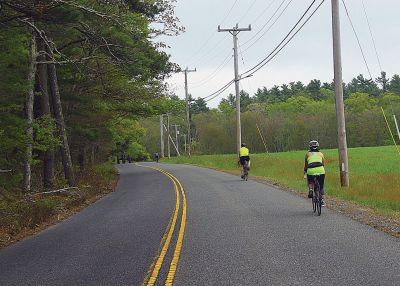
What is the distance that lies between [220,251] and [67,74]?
19.7m

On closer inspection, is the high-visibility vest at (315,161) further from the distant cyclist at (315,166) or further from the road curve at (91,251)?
the road curve at (91,251)

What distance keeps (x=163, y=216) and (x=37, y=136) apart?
22.2 feet

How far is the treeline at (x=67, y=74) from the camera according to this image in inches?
542

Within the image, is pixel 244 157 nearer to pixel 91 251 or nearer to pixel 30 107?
pixel 30 107

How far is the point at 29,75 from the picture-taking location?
59.8 feet

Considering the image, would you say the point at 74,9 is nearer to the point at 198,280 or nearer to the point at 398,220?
the point at 198,280

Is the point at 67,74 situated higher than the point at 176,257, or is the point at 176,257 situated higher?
the point at 67,74

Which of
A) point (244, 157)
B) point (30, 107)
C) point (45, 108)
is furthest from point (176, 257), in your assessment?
point (244, 157)

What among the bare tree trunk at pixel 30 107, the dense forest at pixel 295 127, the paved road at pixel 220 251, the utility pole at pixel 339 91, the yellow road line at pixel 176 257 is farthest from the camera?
the dense forest at pixel 295 127

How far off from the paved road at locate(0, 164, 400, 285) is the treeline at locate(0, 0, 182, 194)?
4.92 metres

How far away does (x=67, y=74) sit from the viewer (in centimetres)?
2573

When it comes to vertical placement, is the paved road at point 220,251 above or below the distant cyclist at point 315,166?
below

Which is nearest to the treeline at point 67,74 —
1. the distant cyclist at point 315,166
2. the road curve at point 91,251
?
the road curve at point 91,251

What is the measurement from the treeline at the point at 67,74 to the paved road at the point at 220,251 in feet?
16.1
